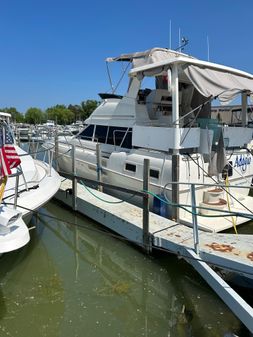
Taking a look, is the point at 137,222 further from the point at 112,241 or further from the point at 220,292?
the point at 220,292

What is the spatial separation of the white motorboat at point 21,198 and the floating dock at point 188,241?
108 centimetres

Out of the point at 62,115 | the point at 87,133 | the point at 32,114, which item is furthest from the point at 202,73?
the point at 32,114

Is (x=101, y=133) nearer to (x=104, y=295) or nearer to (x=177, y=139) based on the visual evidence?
(x=177, y=139)

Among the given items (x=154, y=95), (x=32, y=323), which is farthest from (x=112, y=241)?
(x=154, y=95)

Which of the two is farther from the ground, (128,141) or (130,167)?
(128,141)

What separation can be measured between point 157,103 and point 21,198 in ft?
15.5

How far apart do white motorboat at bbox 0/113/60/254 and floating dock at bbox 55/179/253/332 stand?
3.54 ft

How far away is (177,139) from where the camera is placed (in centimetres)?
679

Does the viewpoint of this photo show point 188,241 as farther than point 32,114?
No

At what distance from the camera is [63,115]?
249 feet

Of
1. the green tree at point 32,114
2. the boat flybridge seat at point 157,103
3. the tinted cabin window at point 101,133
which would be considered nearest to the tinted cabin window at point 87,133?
the tinted cabin window at point 101,133

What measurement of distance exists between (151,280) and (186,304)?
0.79 metres

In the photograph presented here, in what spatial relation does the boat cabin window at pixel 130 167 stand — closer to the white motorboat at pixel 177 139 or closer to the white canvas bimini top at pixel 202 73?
the white motorboat at pixel 177 139

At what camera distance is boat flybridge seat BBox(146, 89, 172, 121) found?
28.4ft
